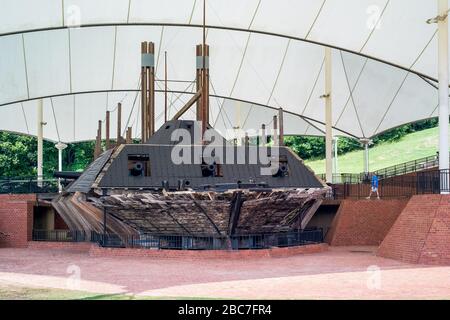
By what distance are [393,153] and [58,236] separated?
174 ft

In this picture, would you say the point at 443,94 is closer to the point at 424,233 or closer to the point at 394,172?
the point at 424,233

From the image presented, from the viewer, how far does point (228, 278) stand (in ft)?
57.2

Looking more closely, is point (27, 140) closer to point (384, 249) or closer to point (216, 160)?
point (216, 160)

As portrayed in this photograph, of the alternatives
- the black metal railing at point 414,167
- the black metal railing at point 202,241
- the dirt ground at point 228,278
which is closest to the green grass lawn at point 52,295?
the dirt ground at point 228,278

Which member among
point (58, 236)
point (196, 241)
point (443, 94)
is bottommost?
point (58, 236)

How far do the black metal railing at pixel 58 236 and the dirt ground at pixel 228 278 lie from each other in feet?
22.8

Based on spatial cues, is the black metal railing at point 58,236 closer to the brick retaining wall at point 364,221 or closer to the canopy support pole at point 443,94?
the brick retaining wall at point 364,221

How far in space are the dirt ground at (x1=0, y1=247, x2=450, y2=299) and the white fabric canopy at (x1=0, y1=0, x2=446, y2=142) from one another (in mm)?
12759

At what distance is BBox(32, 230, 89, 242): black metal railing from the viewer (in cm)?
3206

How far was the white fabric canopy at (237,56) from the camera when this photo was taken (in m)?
32.1

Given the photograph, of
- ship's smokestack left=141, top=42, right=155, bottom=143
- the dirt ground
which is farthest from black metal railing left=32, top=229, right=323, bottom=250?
ship's smokestack left=141, top=42, right=155, bottom=143

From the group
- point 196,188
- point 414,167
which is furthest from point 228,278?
point 414,167

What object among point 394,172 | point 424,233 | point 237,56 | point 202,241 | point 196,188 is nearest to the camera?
point 424,233
